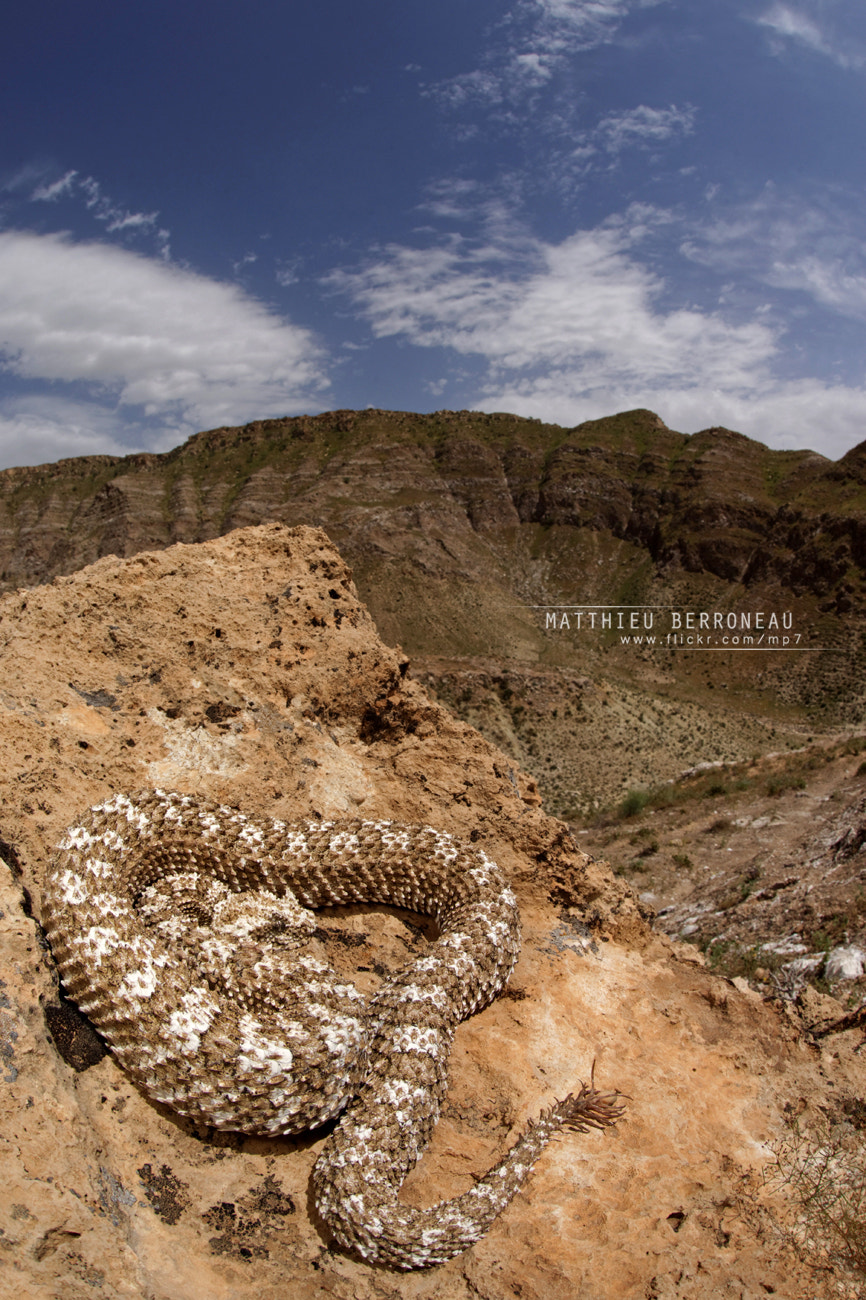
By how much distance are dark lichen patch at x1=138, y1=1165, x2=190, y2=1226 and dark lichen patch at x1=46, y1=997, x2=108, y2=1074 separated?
0.77 metres

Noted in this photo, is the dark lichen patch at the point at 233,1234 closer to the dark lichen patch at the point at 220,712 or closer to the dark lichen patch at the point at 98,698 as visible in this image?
the dark lichen patch at the point at 220,712

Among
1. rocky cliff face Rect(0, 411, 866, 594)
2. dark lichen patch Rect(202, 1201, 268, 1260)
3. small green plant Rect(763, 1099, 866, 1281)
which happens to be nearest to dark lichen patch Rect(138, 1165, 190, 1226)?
dark lichen patch Rect(202, 1201, 268, 1260)

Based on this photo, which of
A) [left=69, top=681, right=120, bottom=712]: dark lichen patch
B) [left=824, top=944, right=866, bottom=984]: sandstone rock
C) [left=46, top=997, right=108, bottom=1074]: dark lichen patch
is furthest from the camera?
[left=824, top=944, right=866, bottom=984]: sandstone rock

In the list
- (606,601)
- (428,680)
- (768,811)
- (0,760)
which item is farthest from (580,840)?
(606,601)

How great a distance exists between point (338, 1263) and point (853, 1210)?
11.9 feet

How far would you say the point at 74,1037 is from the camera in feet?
15.8

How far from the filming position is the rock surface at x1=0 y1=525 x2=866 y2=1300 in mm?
4379

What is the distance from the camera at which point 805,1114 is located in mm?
6219

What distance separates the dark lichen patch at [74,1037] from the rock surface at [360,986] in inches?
0.7

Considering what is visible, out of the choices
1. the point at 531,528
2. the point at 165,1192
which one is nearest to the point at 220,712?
the point at 165,1192

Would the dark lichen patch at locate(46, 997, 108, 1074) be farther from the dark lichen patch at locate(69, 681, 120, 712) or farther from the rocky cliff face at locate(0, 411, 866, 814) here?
the rocky cliff face at locate(0, 411, 866, 814)

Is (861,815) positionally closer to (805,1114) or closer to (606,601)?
(805,1114)

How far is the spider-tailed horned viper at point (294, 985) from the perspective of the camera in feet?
16.0

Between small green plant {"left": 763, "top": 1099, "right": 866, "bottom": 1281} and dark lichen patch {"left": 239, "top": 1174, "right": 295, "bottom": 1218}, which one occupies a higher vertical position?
dark lichen patch {"left": 239, "top": 1174, "right": 295, "bottom": 1218}
